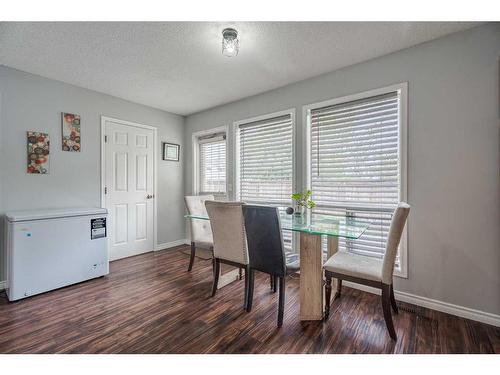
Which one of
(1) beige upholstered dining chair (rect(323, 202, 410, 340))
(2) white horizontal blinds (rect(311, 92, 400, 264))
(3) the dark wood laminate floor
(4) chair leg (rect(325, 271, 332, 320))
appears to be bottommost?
(3) the dark wood laminate floor

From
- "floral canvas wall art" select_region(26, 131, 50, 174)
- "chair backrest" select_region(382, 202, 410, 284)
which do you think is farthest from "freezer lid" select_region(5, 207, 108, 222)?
"chair backrest" select_region(382, 202, 410, 284)

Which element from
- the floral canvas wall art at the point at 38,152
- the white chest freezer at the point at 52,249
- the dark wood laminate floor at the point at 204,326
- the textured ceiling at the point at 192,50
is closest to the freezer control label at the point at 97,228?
the white chest freezer at the point at 52,249

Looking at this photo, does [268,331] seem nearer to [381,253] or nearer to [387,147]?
[381,253]

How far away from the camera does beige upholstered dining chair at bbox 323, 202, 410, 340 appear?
1.64m

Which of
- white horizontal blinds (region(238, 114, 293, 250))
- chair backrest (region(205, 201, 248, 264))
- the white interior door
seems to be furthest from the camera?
the white interior door

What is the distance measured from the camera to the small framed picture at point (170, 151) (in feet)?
13.5

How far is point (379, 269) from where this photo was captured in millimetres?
1817

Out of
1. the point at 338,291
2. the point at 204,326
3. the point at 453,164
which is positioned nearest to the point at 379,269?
the point at 338,291

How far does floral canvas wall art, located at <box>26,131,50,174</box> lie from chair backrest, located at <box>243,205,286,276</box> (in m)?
2.59

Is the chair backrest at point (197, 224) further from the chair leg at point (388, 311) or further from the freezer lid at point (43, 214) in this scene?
the chair leg at point (388, 311)

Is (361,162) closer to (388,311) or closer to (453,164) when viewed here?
(453,164)

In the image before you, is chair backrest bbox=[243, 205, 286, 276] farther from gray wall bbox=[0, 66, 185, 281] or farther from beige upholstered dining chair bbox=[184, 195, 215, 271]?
gray wall bbox=[0, 66, 185, 281]

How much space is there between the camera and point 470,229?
1966 millimetres
